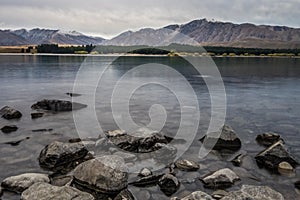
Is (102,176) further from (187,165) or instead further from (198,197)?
(187,165)

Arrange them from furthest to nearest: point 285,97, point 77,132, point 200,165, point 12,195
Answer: point 285,97, point 77,132, point 200,165, point 12,195

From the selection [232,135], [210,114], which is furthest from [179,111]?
[232,135]

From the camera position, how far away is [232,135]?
62.2 ft

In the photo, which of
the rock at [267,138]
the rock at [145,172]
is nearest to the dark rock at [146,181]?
the rock at [145,172]

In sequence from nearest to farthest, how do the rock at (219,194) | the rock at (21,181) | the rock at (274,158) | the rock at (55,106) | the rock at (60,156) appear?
the rock at (219,194) → the rock at (21,181) → the rock at (60,156) → the rock at (274,158) → the rock at (55,106)

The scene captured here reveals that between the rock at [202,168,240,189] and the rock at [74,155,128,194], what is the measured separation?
3.59 metres

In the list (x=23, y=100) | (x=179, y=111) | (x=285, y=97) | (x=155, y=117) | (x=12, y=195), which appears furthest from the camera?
(x=285, y=97)

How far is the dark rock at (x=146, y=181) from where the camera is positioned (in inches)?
525

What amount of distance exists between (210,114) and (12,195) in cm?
1859

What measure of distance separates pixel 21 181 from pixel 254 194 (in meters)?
9.22

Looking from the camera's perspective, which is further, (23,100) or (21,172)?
(23,100)

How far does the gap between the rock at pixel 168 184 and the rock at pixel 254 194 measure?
250 centimetres

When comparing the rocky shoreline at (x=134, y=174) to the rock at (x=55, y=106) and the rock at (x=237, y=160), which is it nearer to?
the rock at (x=237, y=160)

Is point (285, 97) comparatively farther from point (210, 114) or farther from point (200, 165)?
point (200, 165)
